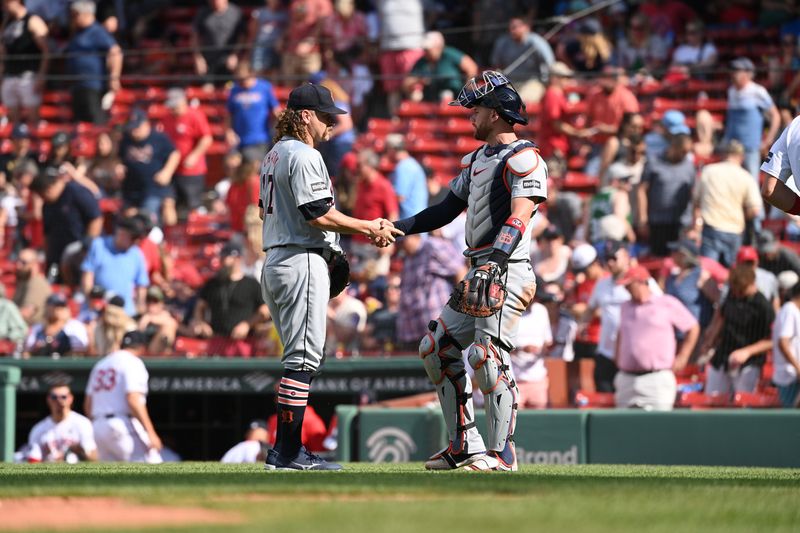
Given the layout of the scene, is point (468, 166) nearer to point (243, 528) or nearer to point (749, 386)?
point (243, 528)

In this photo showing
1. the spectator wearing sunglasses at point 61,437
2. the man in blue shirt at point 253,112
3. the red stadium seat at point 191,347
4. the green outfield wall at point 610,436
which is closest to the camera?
the green outfield wall at point 610,436

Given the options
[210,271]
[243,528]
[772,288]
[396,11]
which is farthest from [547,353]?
[243,528]

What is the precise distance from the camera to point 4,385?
1306 cm

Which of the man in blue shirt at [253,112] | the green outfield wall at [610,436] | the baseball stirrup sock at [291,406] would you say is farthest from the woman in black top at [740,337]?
the man in blue shirt at [253,112]

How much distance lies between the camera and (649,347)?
11930 mm

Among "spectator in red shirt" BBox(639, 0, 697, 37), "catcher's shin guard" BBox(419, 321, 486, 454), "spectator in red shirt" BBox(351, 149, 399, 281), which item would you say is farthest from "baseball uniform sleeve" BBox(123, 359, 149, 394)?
"spectator in red shirt" BBox(639, 0, 697, 37)

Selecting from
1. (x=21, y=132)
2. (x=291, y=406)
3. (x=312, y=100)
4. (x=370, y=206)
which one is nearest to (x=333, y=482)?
(x=291, y=406)

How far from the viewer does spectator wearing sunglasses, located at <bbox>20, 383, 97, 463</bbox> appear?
12742 millimetres

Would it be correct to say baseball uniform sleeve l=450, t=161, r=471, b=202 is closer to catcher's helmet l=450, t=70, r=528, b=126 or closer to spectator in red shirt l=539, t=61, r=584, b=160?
catcher's helmet l=450, t=70, r=528, b=126

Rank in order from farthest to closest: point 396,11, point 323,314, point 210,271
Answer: point 396,11 → point 210,271 → point 323,314

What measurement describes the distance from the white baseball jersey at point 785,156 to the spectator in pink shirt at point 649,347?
15.0 ft

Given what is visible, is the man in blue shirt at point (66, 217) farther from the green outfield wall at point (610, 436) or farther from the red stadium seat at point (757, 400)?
the red stadium seat at point (757, 400)

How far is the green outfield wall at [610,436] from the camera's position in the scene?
11102 mm

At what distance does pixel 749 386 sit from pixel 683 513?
684 centimetres
